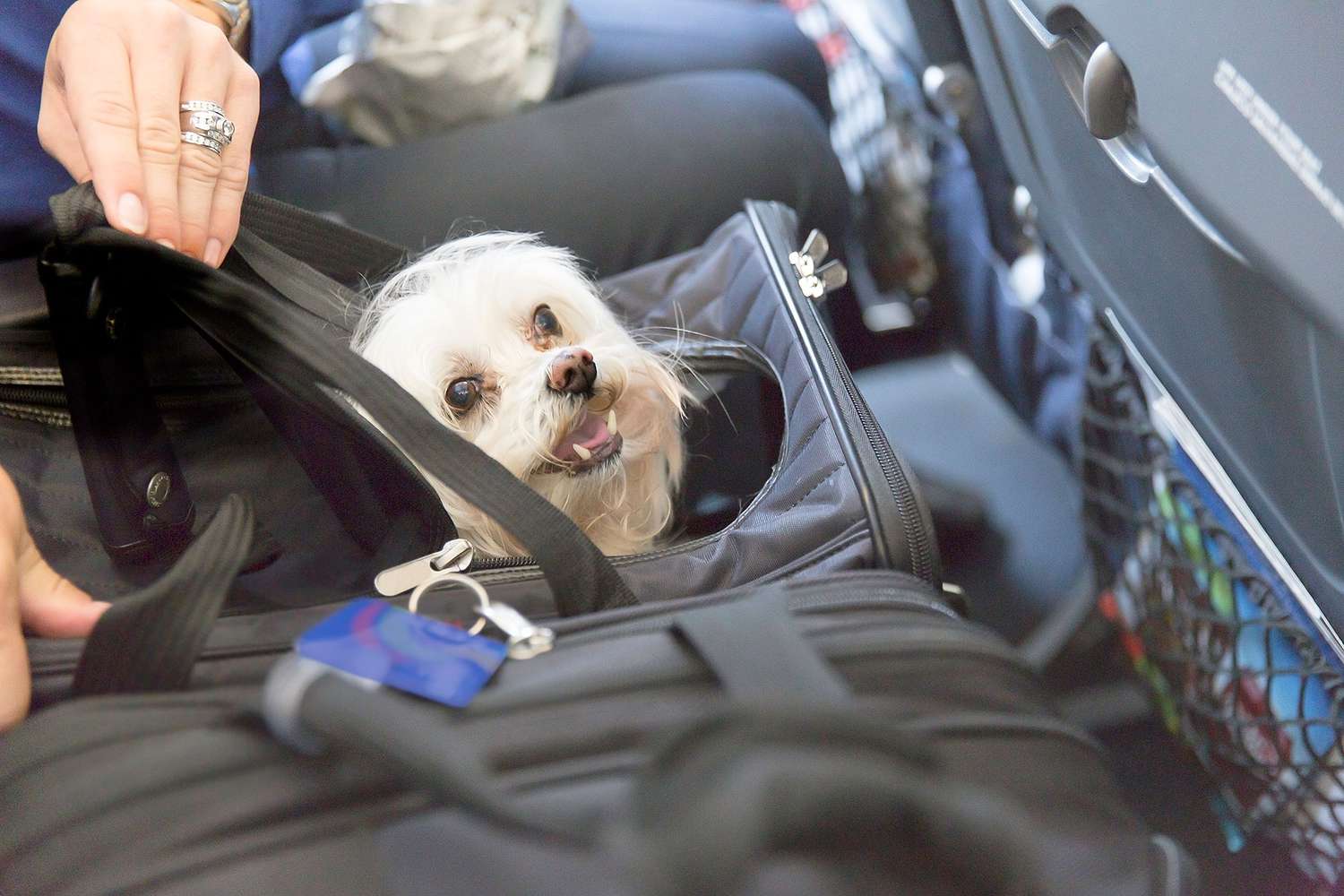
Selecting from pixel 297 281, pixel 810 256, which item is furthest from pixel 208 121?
pixel 810 256

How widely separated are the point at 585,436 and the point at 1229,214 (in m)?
0.46

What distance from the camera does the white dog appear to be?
769 mm

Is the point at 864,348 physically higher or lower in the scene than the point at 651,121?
lower

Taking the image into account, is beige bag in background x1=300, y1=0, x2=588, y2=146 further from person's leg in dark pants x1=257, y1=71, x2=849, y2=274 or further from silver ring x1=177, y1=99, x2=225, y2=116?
silver ring x1=177, y1=99, x2=225, y2=116

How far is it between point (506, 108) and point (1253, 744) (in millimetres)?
870

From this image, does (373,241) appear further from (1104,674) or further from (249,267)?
(1104,674)

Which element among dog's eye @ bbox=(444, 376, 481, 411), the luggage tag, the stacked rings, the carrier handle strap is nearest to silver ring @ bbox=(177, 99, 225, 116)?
the stacked rings

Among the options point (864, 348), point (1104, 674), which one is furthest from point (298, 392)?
point (864, 348)

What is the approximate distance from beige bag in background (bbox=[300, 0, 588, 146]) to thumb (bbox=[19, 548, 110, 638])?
0.62 meters

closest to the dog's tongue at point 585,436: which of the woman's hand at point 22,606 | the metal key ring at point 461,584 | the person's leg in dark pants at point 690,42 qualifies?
the metal key ring at point 461,584

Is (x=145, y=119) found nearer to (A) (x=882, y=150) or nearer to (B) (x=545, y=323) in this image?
(B) (x=545, y=323)

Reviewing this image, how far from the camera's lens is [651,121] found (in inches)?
39.8

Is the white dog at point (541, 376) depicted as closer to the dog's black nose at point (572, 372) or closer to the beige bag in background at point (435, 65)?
the dog's black nose at point (572, 372)

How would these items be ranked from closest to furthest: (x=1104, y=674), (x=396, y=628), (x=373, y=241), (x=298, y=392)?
(x=396, y=628), (x=298, y=392), (x=373, y=241), (x=1104, y=674)
